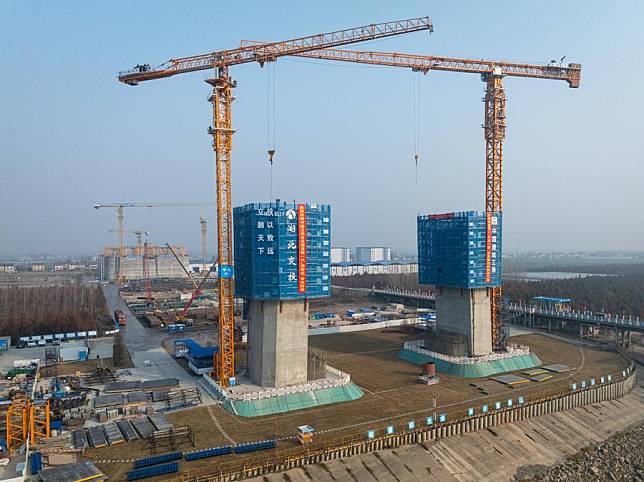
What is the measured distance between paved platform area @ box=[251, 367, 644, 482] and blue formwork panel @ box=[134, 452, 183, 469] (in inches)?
250

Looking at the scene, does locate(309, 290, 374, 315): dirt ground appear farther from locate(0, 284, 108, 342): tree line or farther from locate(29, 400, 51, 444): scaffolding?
locate(29, 400, 51, 444): scaffolding

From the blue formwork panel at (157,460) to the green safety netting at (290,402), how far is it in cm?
847

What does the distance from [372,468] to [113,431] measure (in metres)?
19.5

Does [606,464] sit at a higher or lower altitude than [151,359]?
lower

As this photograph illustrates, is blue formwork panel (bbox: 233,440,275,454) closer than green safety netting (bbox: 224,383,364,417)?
Yes

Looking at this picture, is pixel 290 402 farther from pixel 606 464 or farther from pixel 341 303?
pixel 341 303

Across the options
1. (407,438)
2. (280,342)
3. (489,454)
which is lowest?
(489,454)

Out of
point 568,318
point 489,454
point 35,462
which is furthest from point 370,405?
point 568,318

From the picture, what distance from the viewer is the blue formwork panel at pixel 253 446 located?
1273 inches

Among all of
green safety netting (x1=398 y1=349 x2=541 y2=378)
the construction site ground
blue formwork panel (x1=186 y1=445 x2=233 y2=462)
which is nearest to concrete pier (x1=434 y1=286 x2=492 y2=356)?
green safety netting (x1=398 y1=349 x2=541 y2=378)

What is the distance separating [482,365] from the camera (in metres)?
52.4

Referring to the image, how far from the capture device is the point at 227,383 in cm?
4475

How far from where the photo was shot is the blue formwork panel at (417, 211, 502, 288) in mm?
54750

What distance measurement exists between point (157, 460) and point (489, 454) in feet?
79.7
